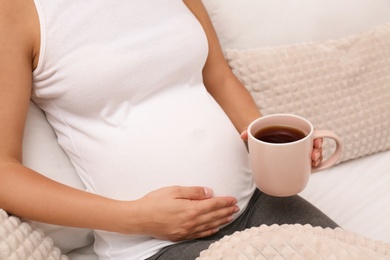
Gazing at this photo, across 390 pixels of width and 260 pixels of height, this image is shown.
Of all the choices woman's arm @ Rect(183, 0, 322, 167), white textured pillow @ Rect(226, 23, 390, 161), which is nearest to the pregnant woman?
woman's arm @ Rect(183, 0, 322, 167)

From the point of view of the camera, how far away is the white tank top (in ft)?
3.16

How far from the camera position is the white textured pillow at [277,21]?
1.33m

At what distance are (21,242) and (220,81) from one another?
56cm

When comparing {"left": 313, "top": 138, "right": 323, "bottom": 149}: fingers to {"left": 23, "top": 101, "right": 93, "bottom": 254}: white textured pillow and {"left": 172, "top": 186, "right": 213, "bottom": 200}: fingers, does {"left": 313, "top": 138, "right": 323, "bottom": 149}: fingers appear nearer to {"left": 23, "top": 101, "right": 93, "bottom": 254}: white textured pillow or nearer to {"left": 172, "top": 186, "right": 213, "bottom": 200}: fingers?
{"left": 172, "top": 186, "right": 213, "bottom": 200}: fingers

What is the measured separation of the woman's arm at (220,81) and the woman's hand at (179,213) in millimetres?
271

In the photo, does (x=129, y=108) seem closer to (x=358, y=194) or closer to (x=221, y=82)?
(x=221, y=82)

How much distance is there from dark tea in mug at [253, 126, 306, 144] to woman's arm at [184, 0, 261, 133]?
9.2 inches

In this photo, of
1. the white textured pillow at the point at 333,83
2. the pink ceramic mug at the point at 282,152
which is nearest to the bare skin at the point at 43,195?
the pink ceramic mug at the point at 282,152

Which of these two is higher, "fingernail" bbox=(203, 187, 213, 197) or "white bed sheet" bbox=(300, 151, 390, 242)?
→ "fingernail" bbox=(203, 187, 213, 197)

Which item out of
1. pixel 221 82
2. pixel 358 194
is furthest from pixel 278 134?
pixel 358 194

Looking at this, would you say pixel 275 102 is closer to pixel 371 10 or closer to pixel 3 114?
pixel 371 10

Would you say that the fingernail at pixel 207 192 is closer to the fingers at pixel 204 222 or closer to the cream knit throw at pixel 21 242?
the fingers at pixel 204 222

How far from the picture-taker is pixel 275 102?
4.22 feet

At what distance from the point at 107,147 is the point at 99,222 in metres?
0.14
